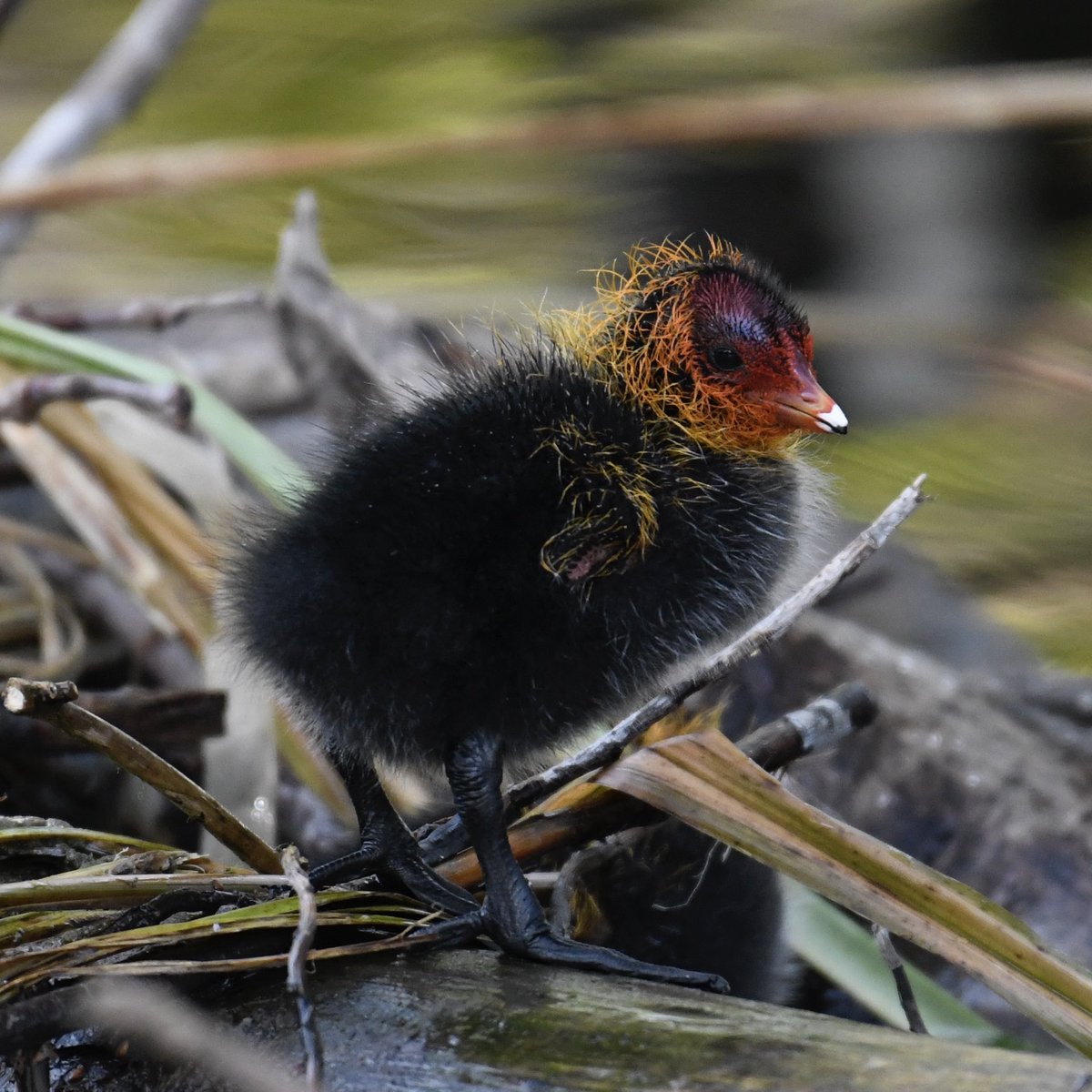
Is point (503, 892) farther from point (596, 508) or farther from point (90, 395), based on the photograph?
point (90, 395)

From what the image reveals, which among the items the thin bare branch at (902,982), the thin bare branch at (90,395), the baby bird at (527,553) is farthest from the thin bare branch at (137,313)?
the thin bare branch at (902,982)

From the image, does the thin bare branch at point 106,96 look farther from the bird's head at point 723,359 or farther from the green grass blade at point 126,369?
the bird's head at point 723,359

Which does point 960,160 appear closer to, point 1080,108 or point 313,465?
point 1080,108

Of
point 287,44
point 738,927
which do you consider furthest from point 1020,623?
point 287,44

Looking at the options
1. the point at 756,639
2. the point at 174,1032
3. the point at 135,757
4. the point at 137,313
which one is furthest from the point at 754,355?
the point at 137,313

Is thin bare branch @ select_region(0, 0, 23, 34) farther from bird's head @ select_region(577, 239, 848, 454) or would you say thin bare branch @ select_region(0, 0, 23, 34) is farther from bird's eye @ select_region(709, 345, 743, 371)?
bird's eye @ select_region(709, 345, 743, 371)

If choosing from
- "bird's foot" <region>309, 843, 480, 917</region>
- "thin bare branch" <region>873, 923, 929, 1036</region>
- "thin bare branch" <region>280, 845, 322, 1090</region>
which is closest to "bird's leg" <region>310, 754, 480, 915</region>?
"bird's foot" <region>309, 843, 480, 917</region>
